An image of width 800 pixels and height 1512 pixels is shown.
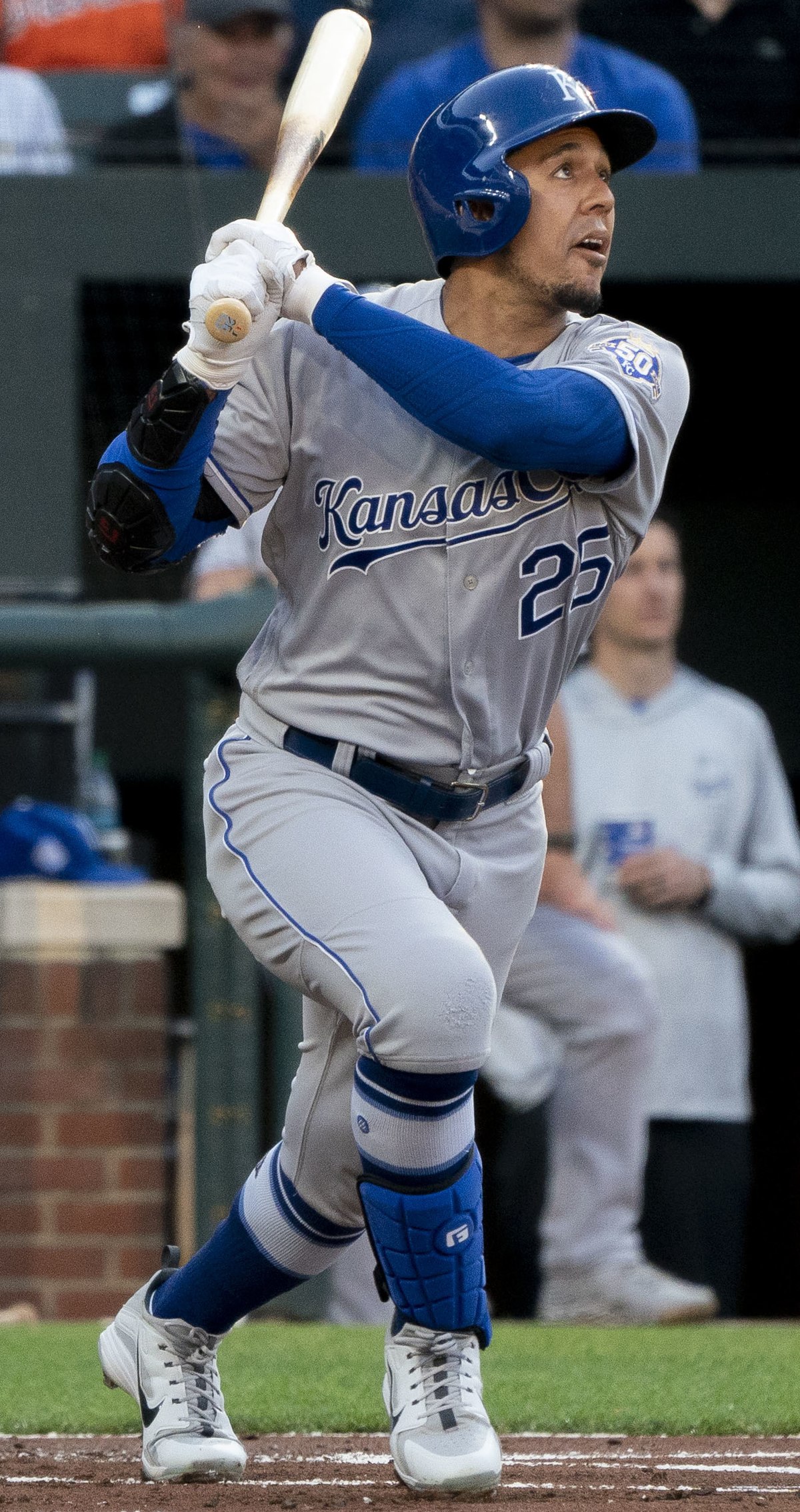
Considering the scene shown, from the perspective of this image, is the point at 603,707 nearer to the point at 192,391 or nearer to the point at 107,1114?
the point at 107,1114

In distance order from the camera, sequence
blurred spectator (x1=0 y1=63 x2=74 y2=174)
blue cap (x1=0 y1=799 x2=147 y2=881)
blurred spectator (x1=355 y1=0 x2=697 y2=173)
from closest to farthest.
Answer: blue cap (x1=0 y1=799 x2=147 y2=881) → blurred spectator (x1=355 y1=0 x2=697 y2=173) → blurred spectator (x1=0 y1=63 x2=74 y2=174)

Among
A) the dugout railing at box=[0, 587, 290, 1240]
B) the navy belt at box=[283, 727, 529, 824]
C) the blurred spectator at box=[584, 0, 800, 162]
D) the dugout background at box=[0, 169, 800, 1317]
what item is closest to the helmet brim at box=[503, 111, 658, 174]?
the navy belt at box=[283, 727, 529, 824]

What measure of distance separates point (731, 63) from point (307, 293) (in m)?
4.40

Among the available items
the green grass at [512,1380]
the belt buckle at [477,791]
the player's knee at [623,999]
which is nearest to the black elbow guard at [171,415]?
the belt buckle at [477,791]

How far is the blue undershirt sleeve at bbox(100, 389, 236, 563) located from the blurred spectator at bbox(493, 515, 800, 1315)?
2.43 meters

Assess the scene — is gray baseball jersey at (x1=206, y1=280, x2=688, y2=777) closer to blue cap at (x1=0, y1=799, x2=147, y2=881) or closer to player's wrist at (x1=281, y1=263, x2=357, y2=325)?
player's wrist at (x1=281, y1=263, x2=357, y2=325)

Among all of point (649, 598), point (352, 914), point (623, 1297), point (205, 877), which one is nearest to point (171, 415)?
point (352, 914)

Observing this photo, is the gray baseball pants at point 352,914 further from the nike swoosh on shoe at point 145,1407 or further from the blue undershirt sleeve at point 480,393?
the blue undershirt sleeve at point 480,393

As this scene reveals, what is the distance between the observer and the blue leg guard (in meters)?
2.40

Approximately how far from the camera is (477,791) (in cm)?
264

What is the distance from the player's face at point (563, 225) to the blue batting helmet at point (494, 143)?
0.07 ft

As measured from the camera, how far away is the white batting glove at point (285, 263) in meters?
2.55

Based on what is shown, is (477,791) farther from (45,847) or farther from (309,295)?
(45,847)

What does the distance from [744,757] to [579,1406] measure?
2.30m
